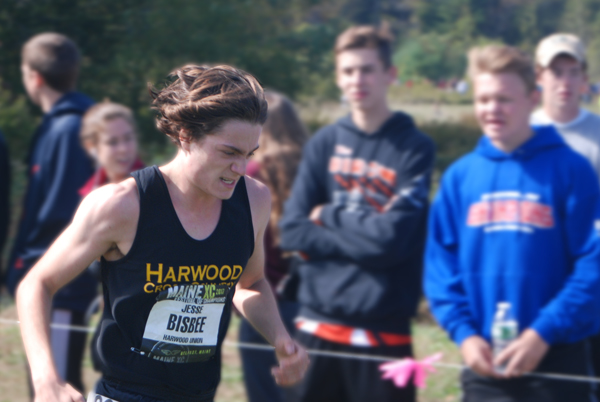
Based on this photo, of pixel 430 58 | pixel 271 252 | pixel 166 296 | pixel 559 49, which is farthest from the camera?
pixel 430 58

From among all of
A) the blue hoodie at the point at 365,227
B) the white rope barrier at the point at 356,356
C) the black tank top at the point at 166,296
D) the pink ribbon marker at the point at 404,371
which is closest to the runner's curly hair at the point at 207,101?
the black tank top at the point at 166,296

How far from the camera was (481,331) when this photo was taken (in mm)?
2955

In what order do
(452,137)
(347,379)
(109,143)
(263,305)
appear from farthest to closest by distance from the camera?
(452,137) < (109,143) < (347,379) < (263,305)

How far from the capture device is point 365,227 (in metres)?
3.11

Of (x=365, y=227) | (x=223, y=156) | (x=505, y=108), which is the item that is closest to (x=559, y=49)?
(x=505, y=108)

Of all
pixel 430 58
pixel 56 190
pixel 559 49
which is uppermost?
pixel 430 58

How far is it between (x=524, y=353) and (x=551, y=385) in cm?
18

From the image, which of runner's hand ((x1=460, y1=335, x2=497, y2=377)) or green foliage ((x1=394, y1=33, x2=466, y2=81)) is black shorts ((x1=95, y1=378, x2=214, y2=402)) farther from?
green foliage ((x1=394, y1=33, x2=466, y2=81))

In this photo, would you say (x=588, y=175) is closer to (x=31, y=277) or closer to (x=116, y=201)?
(x=116, y=201)

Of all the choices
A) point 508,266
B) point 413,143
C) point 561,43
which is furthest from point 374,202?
point 561,43

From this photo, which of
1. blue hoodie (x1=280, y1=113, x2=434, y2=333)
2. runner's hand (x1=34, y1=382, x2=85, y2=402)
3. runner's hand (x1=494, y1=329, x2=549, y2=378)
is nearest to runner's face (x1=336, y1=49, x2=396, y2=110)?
blue hoodie (x1=280, y1=113, x2=434, y2=333)

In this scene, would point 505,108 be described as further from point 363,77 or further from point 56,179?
point 56,179

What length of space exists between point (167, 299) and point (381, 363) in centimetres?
150

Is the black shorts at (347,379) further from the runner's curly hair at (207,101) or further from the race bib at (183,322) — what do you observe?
the runner's curly hair at (207,101)
